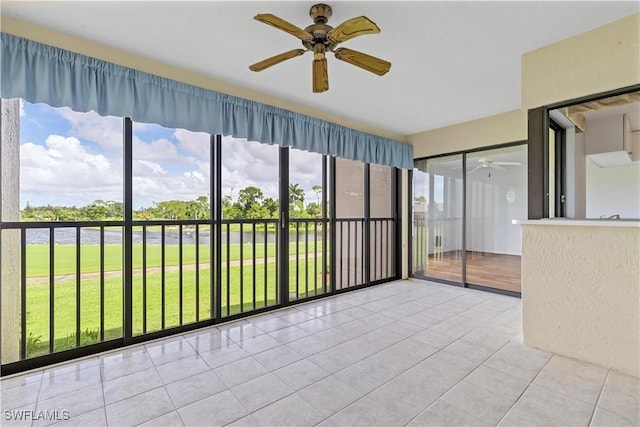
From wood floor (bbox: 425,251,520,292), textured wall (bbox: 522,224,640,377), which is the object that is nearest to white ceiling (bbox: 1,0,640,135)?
textured wall (bbox: 522,224,640,377)

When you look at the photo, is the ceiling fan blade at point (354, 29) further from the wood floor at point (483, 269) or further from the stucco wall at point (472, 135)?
the wood floor at point (483, 269)

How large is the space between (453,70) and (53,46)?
3.11 meters

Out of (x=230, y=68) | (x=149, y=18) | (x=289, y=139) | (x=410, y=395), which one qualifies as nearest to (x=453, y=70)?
(x=289, y=139)

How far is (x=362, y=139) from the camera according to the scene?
4.23 m

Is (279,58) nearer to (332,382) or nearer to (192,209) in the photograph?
(192,209)

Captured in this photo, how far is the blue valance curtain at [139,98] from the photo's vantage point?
202 cm

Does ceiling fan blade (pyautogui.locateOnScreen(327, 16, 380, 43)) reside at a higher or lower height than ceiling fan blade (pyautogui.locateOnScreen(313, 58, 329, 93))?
higher

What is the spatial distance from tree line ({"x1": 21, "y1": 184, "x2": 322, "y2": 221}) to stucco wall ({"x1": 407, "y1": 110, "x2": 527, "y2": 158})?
198 cm

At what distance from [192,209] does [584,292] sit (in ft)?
10.8

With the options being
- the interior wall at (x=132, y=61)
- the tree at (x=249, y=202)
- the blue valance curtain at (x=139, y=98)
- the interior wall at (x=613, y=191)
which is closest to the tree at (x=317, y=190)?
the blue valance curtain at (x=139, y=98)

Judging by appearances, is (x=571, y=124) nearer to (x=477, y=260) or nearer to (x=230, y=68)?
(x=477, y=260)

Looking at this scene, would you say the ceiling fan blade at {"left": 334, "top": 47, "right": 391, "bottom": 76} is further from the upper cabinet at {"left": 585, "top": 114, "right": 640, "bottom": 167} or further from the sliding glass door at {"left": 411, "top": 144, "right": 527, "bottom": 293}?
the sliding glass door at {"left": 411, "top": 144, "right": 527, "bottom": 293}

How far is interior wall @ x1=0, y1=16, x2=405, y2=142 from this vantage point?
2.06 m

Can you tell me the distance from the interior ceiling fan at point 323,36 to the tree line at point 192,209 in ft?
4.91
